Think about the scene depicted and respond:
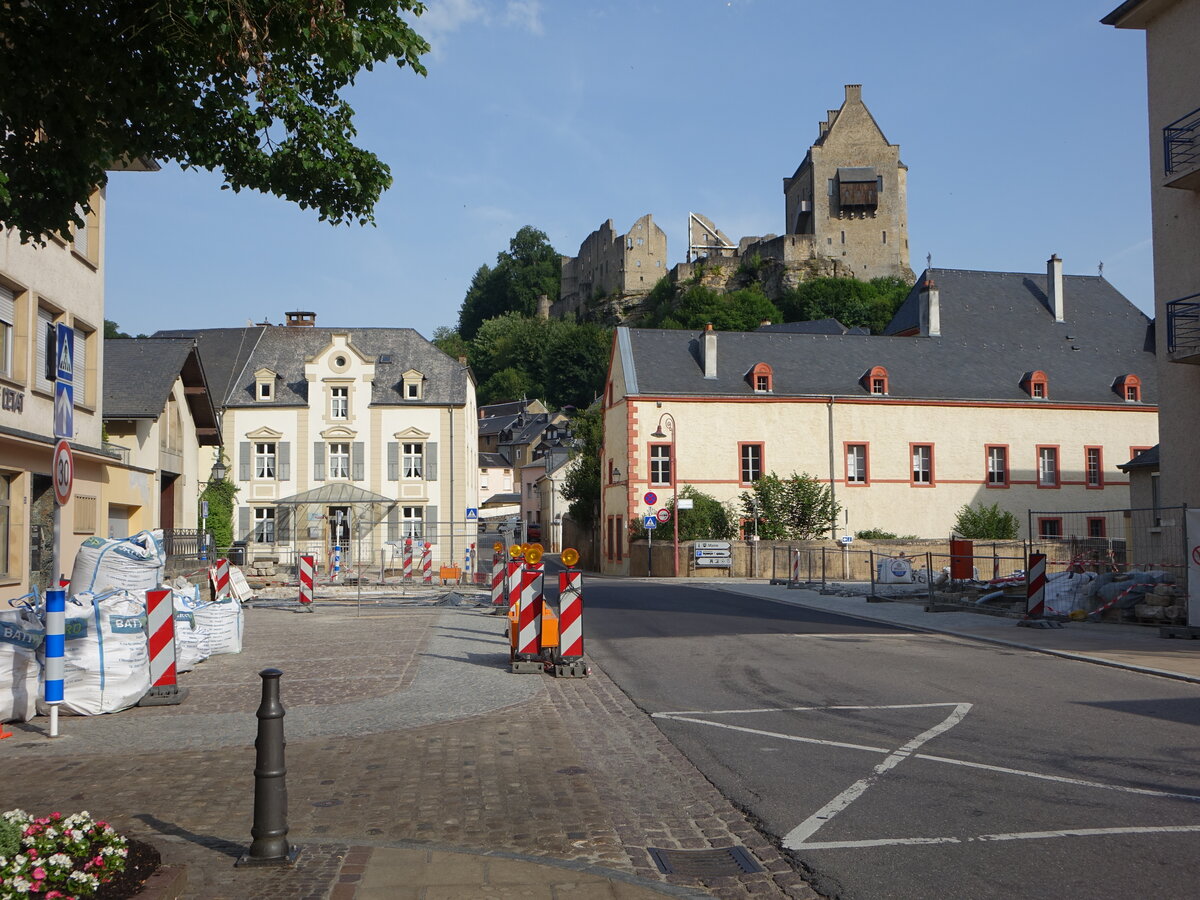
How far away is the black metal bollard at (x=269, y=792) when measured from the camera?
5223 millimetres

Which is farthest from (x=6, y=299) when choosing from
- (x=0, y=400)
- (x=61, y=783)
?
(x=61, y=783)

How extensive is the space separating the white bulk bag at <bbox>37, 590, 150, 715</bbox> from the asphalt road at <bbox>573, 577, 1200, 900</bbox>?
4.75 m

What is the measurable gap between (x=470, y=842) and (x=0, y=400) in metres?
13.9

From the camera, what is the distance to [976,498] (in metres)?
49.7

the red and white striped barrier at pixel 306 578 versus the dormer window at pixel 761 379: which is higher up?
the dormer window at pixel 761 379

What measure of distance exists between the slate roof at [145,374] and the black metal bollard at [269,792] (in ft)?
73.5

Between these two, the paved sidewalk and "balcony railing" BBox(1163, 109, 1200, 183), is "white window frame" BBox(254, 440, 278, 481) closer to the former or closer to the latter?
the paved sidewalk

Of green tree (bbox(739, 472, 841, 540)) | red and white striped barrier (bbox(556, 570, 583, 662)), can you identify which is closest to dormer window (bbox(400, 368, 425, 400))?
green tree (bbox(739, 472, 841, 540))

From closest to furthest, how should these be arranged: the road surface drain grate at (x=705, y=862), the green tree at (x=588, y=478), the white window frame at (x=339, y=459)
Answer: the road surface drain grate at (x=705, y=862) < the white window frame at (x=339, y=459) < the green tree at (x=588, y=478)

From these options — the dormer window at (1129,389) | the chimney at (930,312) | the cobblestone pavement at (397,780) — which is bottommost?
the cobblestone pavement at (397,780)

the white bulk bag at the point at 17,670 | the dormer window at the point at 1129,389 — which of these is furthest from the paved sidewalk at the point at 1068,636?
the dormer window at the point at 1129,389

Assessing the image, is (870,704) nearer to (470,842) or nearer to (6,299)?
(470,842)

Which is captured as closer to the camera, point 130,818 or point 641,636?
point 130,818

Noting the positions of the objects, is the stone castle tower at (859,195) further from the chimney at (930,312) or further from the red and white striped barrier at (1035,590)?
the red and white striped barrier at (1035,590)
